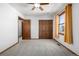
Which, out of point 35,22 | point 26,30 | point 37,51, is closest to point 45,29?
point 35,22

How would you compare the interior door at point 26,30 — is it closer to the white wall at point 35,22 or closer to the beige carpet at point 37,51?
the white wall at point 35,22

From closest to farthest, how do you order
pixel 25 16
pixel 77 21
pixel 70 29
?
pixel 77 21 < pixel 70 29 < pixel 25 16

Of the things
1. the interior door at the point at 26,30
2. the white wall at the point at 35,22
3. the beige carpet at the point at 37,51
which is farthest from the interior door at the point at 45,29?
the beige carpet at the point at 37,51

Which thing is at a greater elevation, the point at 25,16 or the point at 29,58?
the point at 25,16

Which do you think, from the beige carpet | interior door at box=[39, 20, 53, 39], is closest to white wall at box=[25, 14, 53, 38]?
interior door at box=[39, 20, 53, 39]

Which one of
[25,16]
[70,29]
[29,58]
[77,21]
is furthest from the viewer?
[25,16]

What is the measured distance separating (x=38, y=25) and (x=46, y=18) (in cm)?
89

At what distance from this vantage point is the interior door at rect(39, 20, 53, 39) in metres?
9.56

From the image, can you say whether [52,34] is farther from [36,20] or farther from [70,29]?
[70,29]

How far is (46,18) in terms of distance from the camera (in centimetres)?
952

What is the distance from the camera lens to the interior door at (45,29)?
9557 millimetres

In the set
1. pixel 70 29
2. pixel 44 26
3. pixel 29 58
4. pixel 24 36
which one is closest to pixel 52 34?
pixel 44 26

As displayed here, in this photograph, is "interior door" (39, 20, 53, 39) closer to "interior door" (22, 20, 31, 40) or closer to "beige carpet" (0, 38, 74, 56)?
"interior door" (22, 20, 31, 40)

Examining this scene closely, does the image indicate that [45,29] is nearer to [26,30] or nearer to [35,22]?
[35,22]
